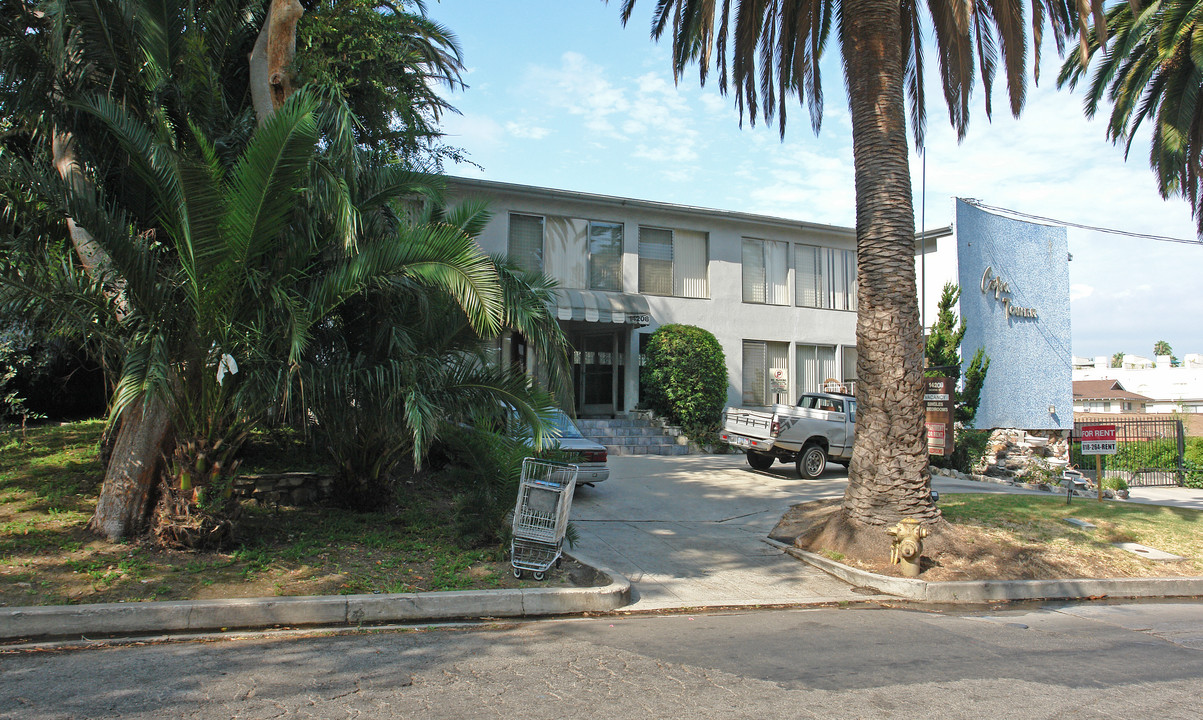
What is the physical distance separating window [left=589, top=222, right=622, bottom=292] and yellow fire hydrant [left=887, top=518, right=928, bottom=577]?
14325 mm

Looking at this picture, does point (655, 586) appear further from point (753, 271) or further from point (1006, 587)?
point (753, 271)

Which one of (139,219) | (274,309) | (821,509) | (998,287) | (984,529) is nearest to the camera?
(274,309)

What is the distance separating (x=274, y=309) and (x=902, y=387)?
751 cm

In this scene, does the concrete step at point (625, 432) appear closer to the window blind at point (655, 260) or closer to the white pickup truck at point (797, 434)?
the white pickup truck at point (797, 434)

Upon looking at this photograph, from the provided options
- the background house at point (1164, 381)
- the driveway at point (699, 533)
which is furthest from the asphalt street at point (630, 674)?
the background house at point (1164, 381)

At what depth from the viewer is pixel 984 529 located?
397 inches

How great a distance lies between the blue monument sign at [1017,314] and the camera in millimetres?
23828

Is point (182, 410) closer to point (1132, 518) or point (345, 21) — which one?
point (345, 21)

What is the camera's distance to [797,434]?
1557 cm

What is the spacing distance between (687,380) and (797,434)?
533 centimetres

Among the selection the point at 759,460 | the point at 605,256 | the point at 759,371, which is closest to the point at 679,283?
the point at 605,256

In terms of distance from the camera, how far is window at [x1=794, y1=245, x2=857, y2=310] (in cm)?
2461

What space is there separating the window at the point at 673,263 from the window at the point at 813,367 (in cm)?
438

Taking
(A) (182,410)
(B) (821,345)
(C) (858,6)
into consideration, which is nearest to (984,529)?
(C) (858,6)
